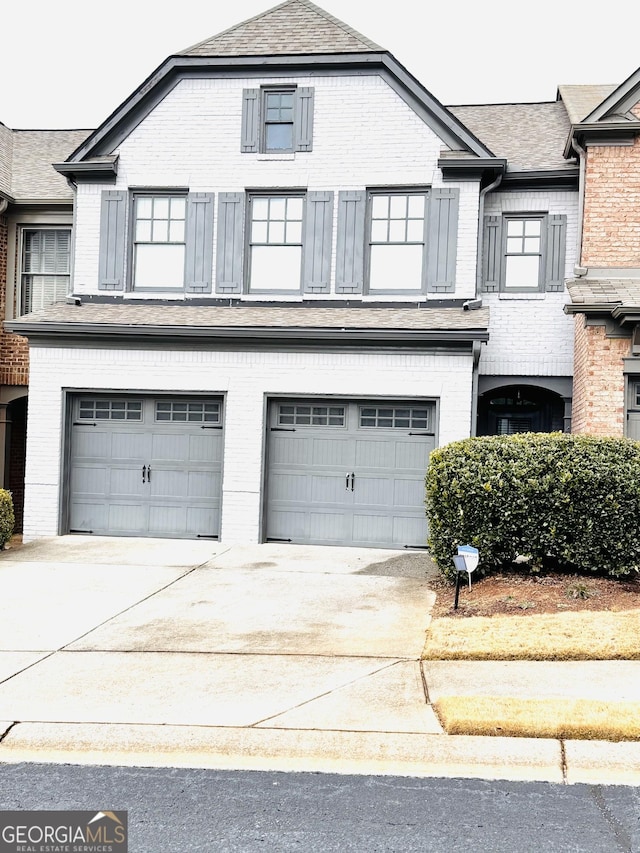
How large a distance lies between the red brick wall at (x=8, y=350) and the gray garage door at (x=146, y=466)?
9.17 feet

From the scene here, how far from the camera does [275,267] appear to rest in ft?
46.3

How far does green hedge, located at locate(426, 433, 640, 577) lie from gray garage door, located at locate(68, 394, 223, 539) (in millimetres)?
4835

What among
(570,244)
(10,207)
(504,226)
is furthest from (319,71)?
(10,207)

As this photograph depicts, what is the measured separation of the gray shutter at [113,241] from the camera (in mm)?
14266

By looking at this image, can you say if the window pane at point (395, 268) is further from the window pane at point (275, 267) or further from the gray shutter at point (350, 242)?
the window pane at point (275, 267)

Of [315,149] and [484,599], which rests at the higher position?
[315,149]

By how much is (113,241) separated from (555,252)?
7.75 meters

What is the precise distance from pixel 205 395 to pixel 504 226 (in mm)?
6056

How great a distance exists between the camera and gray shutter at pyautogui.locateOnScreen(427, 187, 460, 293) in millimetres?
13578

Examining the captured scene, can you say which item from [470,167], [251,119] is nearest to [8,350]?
[251,119]

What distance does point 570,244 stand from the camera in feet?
46.4

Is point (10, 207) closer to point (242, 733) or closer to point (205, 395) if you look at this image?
point (205, 395)
